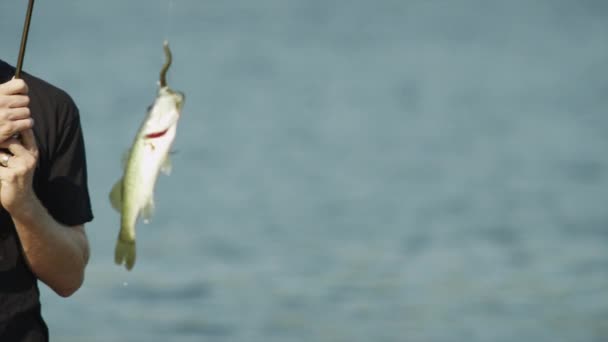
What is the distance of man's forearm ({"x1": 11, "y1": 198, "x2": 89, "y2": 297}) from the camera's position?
3527mm

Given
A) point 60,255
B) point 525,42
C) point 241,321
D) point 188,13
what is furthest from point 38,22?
point 60,255

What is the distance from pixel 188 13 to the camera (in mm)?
28000

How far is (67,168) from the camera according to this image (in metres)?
3.74

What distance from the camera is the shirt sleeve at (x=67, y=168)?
3.73 metres

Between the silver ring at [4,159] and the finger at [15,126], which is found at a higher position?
the finger at [15,126]


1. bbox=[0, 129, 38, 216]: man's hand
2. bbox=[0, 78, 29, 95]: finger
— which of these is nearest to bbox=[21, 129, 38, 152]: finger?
bbox=[0, 129, 38, 216]: man's hand

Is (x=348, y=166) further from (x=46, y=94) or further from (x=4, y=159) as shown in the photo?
(x=4, y=159)

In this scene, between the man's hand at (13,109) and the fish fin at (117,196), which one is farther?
the fish fin at (117,196)

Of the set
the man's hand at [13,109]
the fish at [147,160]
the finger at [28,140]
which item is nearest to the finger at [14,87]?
the man's hand at [13,109]

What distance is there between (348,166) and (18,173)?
1494 cm

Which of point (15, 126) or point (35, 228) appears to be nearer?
point (15, 126)

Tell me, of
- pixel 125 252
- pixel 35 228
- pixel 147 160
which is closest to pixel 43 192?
pixel 35 228

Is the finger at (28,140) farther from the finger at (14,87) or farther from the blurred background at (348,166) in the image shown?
the blurred background at (348,166)

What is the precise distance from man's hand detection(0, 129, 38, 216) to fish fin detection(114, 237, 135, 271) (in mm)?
953
